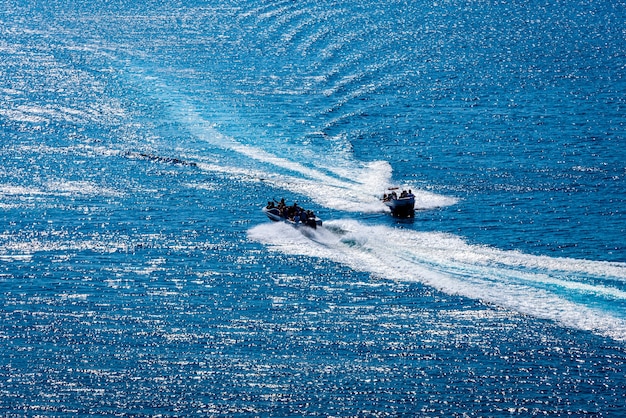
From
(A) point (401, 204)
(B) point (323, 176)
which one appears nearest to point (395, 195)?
(A) point (401, 204)

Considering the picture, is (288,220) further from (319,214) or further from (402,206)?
(402,206)

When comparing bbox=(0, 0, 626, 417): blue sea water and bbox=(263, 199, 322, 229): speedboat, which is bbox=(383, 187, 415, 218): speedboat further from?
bbox=(263, 199, 322, 229): speedboat

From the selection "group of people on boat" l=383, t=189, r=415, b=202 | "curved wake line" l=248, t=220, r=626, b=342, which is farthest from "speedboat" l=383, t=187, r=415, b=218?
"curved wake line" l=248, t=220, r=626, b=342

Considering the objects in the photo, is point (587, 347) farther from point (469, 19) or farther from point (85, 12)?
point (85, 12)

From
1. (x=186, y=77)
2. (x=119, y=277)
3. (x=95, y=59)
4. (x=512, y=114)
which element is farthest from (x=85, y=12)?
(x=119, y=277)

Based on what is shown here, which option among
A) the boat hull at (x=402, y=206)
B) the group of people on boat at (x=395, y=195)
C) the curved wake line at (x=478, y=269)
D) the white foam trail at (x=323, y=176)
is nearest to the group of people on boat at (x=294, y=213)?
the curved wake line at (x=478, y=269)

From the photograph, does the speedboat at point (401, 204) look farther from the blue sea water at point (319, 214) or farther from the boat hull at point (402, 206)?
the blue sea water at point (319, 214)
